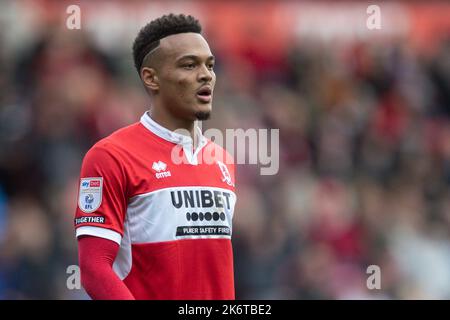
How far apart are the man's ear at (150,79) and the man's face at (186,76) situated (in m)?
0.03

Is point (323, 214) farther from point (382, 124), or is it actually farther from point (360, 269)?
point (382, 124)

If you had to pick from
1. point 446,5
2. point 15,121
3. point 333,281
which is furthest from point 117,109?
point 446,5

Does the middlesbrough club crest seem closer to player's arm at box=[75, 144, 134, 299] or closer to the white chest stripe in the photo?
the white chest stripe

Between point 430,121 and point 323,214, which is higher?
point 430,121

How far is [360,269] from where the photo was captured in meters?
9.48

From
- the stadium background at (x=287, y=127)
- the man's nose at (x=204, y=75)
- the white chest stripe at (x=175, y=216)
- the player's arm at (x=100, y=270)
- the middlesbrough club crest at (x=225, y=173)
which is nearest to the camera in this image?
the player's arm at (x=100, y=270)

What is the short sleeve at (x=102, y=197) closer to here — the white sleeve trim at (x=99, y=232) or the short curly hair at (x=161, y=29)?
the white sleeve trim at (x=99, y=232)

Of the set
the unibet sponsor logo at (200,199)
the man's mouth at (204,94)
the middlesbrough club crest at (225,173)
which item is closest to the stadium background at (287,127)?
the middlesbrough club crest at (225,173)

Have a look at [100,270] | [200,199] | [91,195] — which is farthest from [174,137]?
[100,270]

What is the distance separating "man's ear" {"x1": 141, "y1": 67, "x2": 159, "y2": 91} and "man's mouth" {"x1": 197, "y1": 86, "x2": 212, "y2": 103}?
0.22m

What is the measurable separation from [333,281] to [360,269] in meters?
0.35

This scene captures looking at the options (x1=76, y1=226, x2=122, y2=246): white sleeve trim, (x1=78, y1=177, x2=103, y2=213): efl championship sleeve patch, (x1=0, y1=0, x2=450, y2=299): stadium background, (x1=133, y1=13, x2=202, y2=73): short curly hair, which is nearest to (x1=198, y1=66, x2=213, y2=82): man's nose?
(x1=133, y1=13, x2=202, y2=73): short curly hair

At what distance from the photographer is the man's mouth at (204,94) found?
16.0 feet

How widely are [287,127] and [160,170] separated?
19.4 feet
